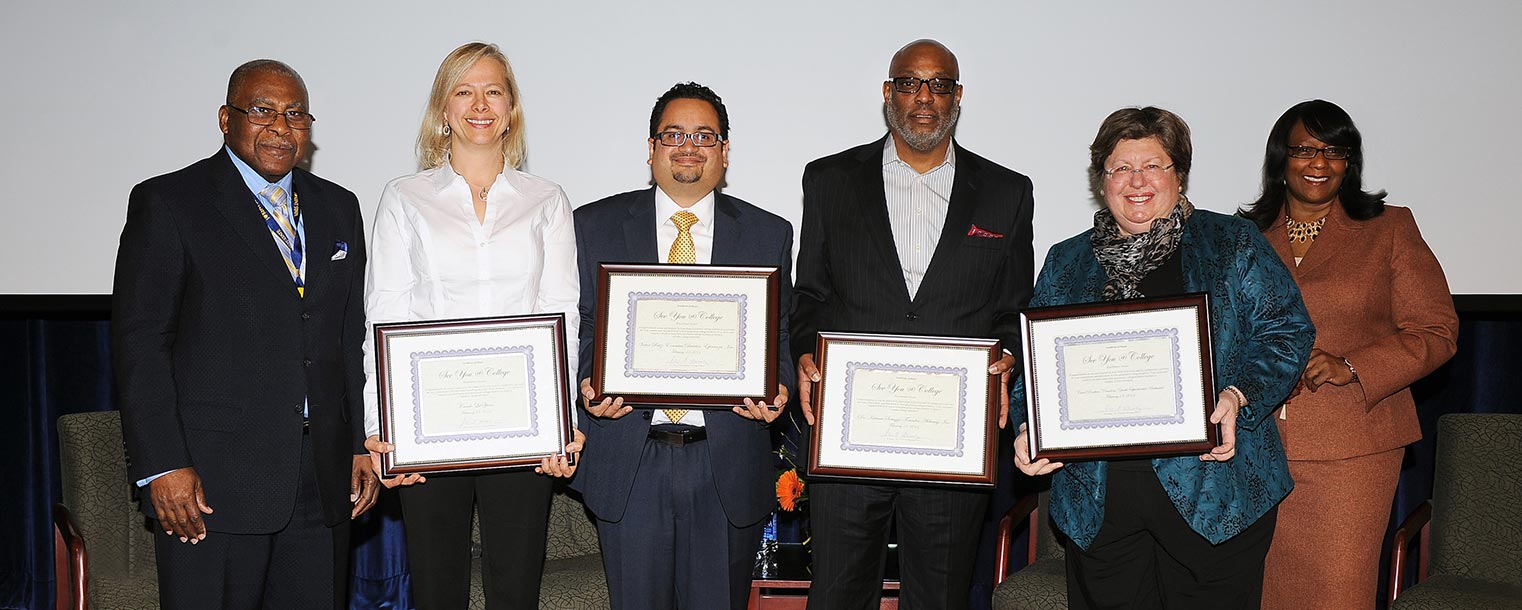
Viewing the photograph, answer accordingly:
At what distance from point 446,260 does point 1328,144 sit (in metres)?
2.45

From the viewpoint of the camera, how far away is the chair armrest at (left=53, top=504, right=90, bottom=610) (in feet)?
10.9

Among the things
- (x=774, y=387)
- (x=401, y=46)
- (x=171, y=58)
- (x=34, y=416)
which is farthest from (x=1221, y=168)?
(x=34, y=416)

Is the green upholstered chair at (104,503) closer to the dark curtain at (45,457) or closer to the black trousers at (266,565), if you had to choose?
the dark curtain at (45,457)

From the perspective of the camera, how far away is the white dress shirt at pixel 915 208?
3.02 m

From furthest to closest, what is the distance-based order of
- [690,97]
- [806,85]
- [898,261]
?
[806,85] → [898,261] → [690,97]

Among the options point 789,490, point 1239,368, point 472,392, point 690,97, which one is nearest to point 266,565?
point 472,392

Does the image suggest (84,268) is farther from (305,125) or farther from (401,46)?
(305,125)

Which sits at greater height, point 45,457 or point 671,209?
point 671,209

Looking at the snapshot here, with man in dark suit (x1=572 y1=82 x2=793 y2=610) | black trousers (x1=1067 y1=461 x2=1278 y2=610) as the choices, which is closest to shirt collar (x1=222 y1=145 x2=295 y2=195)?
man in dark suit (x1=572 y1=82 x2=793 y2=610)

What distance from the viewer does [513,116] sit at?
288cm

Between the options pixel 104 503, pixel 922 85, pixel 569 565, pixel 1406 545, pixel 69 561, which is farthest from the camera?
pixel 569 565

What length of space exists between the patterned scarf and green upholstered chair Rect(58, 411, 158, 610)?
123 inches

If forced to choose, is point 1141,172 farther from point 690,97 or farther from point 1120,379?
point 690,97

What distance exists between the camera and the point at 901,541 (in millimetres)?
3023
